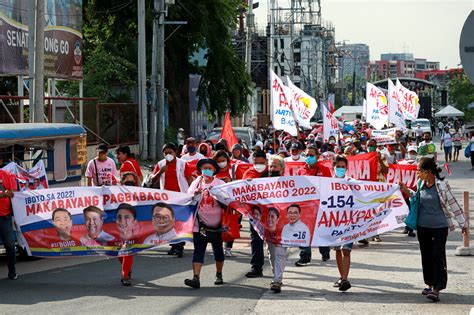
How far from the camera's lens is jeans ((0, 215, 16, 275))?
1180 cm

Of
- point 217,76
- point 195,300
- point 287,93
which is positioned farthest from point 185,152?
point 217,76

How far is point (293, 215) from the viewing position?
11.3m

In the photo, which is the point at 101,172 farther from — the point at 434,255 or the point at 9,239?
the point at 434,255

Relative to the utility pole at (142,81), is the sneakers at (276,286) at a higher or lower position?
lower

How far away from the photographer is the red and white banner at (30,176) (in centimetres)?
1292

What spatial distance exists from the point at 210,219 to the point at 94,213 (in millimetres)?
1527

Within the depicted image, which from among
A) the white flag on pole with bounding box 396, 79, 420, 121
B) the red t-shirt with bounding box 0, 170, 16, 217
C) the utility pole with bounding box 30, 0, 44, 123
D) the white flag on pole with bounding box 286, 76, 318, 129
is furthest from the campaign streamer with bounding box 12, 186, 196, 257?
the white flag on pole with bounding box 396, 79, 420, 121

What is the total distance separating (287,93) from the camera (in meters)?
26.0

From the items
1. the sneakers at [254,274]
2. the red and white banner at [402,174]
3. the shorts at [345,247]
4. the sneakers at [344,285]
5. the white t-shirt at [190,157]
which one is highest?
the white t-shirt at [190,157]

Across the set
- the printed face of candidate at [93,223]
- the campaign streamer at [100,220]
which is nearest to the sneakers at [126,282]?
the campaign streamer at [100,220]

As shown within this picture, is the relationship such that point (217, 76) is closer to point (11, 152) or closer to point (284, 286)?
point (11, 152)

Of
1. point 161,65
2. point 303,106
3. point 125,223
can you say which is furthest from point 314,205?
point 161,65

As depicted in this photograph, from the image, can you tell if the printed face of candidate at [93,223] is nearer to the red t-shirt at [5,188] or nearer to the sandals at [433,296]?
the red t-shirt at [5,188]

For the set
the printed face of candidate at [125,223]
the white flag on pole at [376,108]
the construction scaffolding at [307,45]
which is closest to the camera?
the printed face of candidate at [125,223]
